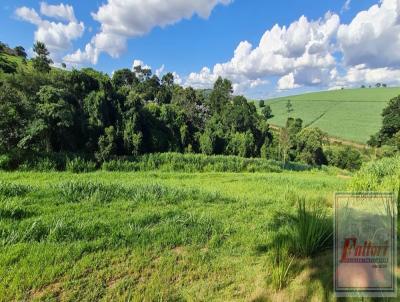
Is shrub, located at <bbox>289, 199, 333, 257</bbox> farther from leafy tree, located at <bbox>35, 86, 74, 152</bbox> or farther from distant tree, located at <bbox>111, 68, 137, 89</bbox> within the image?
distant tree, located at <bbox>111, 68, 137, 89</bbox>

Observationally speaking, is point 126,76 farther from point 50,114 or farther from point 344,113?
point 344,113

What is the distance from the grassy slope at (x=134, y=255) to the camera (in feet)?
8.98

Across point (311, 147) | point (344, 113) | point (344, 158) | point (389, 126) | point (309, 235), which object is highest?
point (344, 113)

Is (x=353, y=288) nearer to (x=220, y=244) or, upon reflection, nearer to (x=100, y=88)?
(x=220, y=244)

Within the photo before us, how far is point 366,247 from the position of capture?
3324 millimetres

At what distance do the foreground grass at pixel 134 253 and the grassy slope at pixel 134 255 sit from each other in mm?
10

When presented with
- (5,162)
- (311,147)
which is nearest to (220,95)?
(311,147)

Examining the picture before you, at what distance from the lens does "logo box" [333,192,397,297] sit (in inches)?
108

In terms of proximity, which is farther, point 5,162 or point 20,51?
point 20,51

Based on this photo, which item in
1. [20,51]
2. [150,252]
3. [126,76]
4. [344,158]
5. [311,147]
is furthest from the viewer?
[20,51]

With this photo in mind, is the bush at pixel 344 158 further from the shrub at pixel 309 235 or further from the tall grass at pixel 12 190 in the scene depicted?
the tall grass at pixel 12 190

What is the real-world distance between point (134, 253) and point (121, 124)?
2173cm

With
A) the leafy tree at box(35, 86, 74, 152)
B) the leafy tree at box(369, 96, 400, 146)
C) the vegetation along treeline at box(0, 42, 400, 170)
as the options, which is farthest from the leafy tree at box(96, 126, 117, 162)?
the leafy tree at box(369, 96, 400, 146)

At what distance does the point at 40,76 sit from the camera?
22.6 metres
